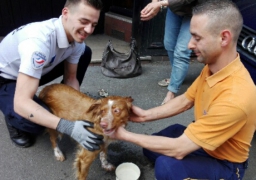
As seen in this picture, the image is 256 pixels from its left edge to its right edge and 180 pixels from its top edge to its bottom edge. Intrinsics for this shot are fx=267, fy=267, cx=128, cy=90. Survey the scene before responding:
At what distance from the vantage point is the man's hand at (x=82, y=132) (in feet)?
7.35

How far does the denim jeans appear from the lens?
3.56 metres

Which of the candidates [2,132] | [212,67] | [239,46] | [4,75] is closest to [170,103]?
[212,67]

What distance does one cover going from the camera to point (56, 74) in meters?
3.24

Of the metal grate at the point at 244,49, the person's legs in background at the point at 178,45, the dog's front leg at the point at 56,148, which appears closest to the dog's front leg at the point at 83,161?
the dog's front leg at the point at 56,148

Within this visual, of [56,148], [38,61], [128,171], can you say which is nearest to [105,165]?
[128,171]

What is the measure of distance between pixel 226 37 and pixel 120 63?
9.20ft

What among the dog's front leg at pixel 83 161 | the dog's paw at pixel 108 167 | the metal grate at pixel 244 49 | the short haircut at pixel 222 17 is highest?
the short haircut at pixel 222 17

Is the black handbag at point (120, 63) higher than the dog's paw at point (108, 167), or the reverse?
the black handbag at point (120, 63)

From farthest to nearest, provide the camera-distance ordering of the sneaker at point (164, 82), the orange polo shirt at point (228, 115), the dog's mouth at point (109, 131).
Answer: the sneaker at point (164, 82)
the dog's mouth at point (109, 131)
the orange polo shirt at point (228, 115)

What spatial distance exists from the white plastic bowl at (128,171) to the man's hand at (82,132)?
1.53 feet

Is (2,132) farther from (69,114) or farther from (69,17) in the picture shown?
(69,17)

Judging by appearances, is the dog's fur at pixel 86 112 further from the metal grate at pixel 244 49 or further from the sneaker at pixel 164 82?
the sneaker at pixel 164 82

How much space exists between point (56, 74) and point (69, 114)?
84 cm

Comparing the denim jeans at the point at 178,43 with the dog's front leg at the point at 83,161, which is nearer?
the dog's front leg at the point at 83,161
